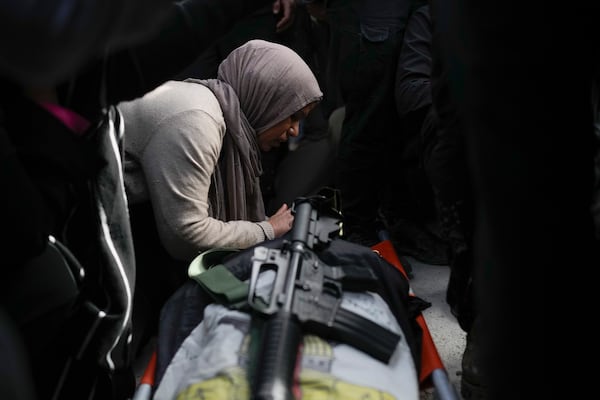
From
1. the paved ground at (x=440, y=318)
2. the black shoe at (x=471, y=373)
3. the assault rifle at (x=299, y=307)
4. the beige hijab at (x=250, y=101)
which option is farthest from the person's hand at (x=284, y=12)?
the black shoe at (x=471, y=373)

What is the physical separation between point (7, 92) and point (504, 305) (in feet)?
2.33

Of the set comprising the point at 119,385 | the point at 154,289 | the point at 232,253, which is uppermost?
the point at 232,253

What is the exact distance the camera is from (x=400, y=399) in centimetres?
100

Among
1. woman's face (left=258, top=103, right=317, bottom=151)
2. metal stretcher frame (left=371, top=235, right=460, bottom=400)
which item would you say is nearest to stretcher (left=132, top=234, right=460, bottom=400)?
metal stretcher frame (left=371, top=235, right=460, bottom=400)

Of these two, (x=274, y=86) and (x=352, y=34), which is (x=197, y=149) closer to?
(x=274, y=86)

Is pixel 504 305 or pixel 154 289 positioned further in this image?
pixel 154 289

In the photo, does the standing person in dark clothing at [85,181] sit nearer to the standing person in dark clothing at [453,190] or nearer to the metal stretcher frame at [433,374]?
the standing person in dark clothing at [453,190]

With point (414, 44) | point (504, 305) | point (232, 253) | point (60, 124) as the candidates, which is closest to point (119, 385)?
point (232, 253)

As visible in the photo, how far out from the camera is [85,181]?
0.97 m

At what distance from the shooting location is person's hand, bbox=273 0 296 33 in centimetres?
274

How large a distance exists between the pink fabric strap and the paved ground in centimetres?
110

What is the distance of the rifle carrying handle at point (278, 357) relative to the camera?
2.94 feet

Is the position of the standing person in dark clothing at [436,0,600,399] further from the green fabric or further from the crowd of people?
the green fabric

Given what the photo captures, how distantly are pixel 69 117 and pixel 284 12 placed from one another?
194cm
